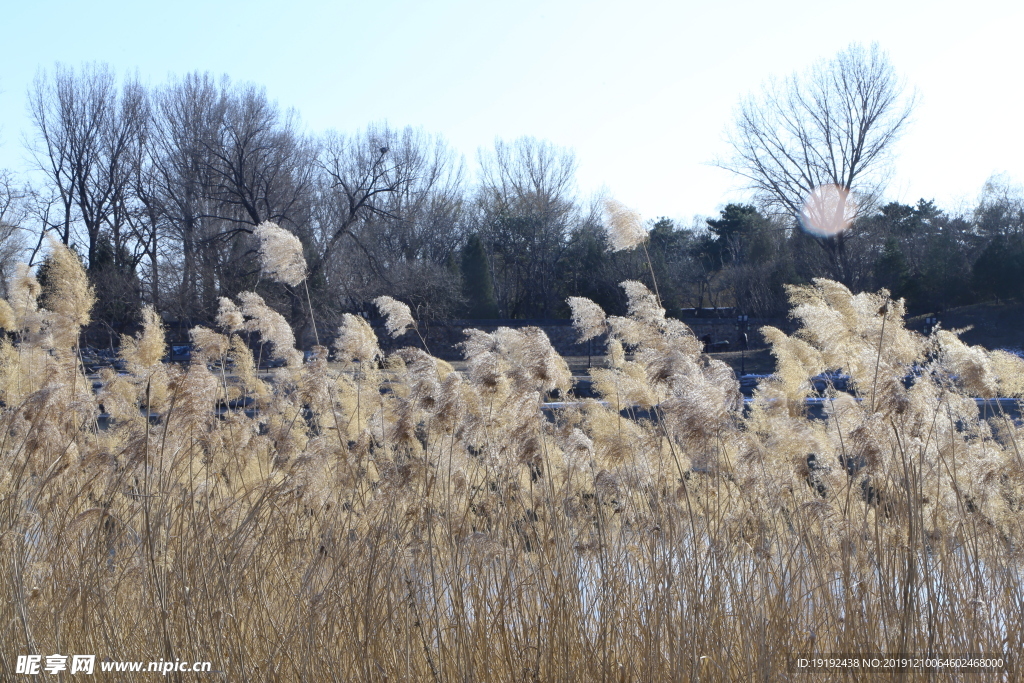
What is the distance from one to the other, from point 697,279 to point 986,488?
28.7 meters

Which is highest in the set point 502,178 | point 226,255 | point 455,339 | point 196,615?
point 502,178

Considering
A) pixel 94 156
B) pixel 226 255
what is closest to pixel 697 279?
pixel 226 255

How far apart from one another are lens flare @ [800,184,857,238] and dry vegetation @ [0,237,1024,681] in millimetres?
24429

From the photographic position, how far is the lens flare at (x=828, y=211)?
1035 inches

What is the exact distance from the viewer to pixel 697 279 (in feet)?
102

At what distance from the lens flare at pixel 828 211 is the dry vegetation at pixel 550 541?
24.4 meters

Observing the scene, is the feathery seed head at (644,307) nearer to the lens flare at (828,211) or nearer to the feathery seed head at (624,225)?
the feathery seed head at (624,225)

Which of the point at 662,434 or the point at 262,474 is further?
the point at 262,474

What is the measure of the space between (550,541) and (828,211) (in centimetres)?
2603

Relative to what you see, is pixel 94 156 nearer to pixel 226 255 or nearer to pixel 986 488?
pixel 226 255

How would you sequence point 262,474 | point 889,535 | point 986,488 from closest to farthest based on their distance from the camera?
1. point 889,535
2. point 986,488
3. point 262,474

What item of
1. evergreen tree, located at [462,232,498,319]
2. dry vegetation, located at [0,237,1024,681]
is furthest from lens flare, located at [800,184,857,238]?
dry vegetation, located at [0,237,1024,681]

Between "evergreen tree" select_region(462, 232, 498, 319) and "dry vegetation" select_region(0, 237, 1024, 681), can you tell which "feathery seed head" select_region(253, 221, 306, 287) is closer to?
"dry vegetation" select_region(0, 237, 1024, 681)

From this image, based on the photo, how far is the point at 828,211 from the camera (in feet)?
87.4
